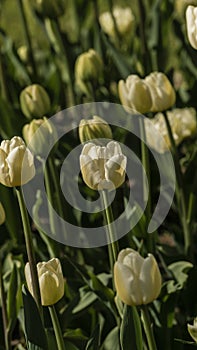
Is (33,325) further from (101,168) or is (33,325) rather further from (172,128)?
(172,128)

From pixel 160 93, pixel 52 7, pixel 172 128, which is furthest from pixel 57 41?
pixel 160 93

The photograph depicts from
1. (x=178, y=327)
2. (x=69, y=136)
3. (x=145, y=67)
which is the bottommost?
(x=178, y=327)

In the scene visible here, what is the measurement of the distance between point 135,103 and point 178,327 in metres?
0.38

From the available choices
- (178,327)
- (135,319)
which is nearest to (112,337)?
(178,327)

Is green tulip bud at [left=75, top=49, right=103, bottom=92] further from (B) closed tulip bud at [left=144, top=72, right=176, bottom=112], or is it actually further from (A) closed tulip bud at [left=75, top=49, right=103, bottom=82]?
(B) closed tulip bud at [left=144, top=72, right=176, bottom=112]

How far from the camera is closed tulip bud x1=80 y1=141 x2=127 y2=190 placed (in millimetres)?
985

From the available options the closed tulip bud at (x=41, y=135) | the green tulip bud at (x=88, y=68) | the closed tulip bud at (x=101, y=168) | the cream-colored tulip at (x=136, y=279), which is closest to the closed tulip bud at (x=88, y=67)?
the green tulip bud at (x=88, y=68)

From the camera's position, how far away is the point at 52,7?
68.4 inches

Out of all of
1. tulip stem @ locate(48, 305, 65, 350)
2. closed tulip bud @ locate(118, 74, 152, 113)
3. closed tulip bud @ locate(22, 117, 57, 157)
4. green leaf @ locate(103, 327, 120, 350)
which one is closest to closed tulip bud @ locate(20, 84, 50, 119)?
closed tulip bud @ locate(22, 117, 57, 157)

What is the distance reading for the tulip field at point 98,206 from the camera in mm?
994

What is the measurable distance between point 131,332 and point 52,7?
92cm

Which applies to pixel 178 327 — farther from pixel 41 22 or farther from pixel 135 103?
pixel 41 22

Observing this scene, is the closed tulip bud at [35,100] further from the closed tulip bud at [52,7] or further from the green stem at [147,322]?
the green stem at [147,322]

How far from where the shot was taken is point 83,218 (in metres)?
1.71
